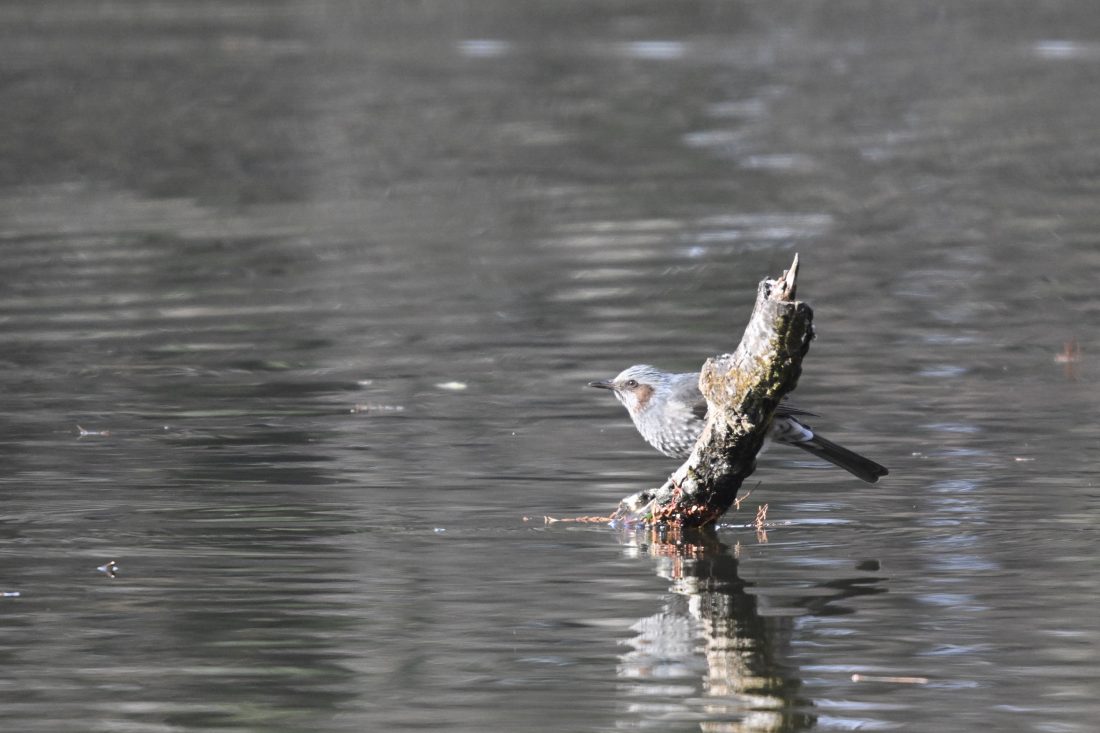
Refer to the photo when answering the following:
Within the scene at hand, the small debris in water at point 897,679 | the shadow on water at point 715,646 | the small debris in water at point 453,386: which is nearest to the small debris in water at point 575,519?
the shadow on water at point 715,646

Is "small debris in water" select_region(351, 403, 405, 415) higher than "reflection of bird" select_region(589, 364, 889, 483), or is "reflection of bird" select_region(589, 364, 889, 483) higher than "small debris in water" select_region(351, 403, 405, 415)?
"reflection of bird" select_region(589, 364, 889, 483)

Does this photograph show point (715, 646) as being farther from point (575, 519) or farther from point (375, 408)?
point (375, 408)

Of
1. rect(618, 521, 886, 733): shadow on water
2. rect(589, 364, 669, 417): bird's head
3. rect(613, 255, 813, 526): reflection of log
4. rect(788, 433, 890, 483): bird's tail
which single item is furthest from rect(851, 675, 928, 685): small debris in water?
rect(589, 364, 669, 417): bird's head

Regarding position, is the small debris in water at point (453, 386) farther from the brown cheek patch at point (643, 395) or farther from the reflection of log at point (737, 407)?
the reflection of log at point (737, 407)

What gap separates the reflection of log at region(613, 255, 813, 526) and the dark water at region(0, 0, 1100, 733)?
19cm

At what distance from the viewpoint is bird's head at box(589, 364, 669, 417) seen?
→ 945 centimetres

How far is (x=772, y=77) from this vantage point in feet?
100

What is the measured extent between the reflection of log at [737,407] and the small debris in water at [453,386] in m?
3.64

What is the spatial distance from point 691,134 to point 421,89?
19.0 feet

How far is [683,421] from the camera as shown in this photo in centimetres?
917

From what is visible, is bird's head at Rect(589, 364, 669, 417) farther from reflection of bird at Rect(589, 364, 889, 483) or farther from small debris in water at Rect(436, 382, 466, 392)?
small debris in water at Rect(436, 382, 466, 392)

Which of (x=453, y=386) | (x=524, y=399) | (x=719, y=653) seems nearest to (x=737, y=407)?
(x=719, y=653)

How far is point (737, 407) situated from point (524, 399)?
410 cm

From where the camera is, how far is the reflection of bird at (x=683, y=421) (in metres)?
8.99
